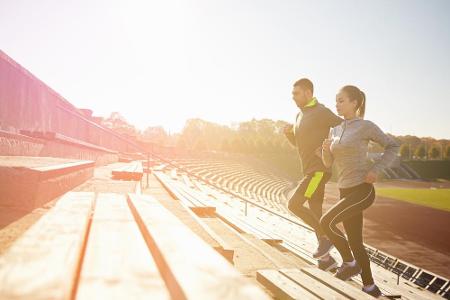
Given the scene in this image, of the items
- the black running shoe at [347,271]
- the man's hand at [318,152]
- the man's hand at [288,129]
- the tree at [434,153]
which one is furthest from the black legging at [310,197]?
Result: the tree at [434,153]

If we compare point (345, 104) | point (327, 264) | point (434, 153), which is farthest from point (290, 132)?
point (434, 153)

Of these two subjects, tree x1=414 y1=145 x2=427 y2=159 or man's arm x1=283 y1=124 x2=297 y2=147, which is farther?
tree x1=414 y1=145 x2=427 y2=159

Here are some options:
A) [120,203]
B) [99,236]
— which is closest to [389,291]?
[120,203]

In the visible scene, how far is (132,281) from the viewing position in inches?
35.6

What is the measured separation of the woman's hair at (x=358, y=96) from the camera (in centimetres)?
293

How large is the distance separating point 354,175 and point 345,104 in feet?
2.16

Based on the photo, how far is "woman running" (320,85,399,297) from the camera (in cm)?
272

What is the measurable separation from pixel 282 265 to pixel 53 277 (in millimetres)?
2672

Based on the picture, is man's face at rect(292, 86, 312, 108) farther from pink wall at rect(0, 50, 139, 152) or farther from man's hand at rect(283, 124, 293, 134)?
pink wall at rect(0, 50, 139, 152)

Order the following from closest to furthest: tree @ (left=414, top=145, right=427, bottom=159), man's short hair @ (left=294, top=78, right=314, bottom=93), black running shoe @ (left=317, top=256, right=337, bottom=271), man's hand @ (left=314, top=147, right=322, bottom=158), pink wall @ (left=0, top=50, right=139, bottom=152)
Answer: black running shoe @ (left=317, top=256, right=337, bottom=271) → man's hand @ (left=314, top=147, right=322, bottom=158) → man's short hair @ (left=294, top=78, right=314, bottom=93) → pink wall @ (left=0, top=50, right=139, bottom=152) → tree @ (left=414, top=145, right=427, bottom=159)

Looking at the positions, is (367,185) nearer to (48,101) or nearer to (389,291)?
A: (389,291)

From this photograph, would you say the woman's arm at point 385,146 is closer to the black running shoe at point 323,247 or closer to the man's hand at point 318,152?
the man's hand at point 318,152

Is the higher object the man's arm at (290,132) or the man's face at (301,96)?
the man's face at (301,96)

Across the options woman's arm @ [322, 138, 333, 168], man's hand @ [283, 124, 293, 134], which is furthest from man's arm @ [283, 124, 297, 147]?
woman's arm @ [322, 138, 333, 168]
